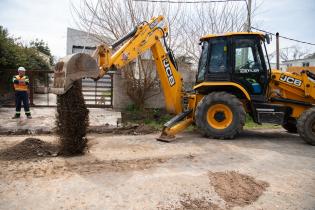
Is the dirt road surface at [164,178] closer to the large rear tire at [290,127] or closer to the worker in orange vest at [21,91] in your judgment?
the large rear tire at [290,127]

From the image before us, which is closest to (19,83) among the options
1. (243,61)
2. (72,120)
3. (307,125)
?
(72,120)

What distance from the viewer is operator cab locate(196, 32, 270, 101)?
8.11 m

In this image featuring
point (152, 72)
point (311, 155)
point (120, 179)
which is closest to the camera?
point (120, 179)

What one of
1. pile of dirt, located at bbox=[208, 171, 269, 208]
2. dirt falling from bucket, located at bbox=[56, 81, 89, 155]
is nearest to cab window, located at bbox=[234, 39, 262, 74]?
pile of dirt, located at bbox=[208, 171, 269, 208]

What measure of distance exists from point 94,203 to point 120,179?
0.92 metres

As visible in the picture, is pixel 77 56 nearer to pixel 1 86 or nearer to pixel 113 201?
pixel 113 201

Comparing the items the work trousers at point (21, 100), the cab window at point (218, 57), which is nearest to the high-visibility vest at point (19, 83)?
the work trousers at point (21, 100)

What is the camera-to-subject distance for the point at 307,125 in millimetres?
7633

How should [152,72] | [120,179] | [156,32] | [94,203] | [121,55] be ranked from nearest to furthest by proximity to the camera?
[94,203] < [120,179] < [121,55] < [156,32] < [152,72]

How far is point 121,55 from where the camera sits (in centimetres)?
811

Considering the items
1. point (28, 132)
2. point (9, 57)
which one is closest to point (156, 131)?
point (28, 132)

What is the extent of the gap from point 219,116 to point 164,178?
11.9 feet

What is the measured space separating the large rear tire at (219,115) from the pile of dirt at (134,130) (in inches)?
61.1

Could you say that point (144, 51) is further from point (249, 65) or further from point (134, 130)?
point (249, 65)
